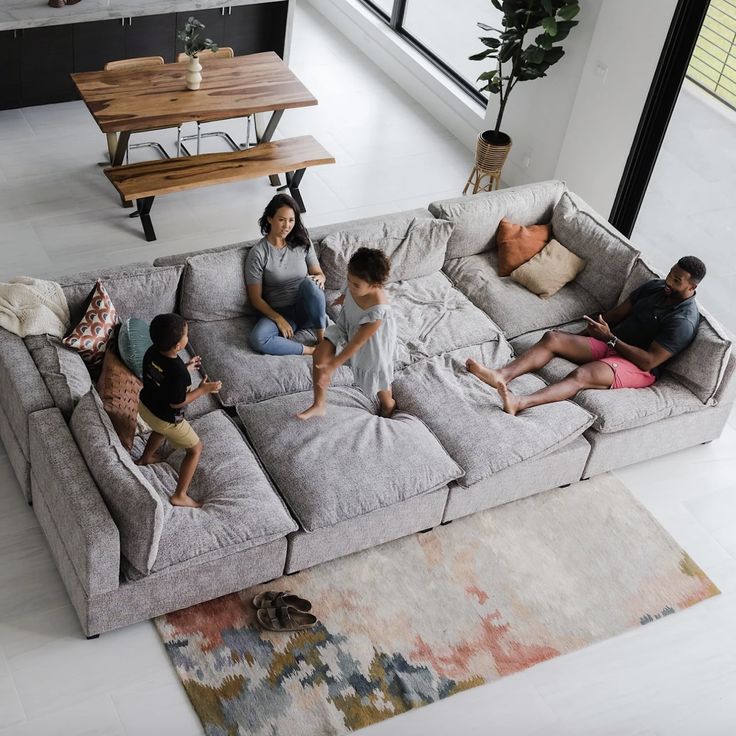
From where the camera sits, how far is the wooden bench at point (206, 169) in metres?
6.36

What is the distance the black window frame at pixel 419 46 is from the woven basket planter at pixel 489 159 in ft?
3.14

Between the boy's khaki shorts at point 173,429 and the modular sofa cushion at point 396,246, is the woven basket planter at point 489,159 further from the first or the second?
the boy's khaki shorts at point 173,429

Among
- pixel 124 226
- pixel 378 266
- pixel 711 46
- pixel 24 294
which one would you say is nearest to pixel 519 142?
pixel 711 46

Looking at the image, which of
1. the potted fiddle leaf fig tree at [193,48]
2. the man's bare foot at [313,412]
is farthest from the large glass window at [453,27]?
the man's bare foot at [313,412]

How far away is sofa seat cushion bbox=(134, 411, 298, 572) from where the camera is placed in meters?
4.20

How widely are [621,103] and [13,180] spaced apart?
13.2 ft

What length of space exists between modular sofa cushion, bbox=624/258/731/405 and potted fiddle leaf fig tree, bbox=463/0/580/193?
2.26m

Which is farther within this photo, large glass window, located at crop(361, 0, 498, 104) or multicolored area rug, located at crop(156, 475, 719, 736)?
large glass window, located at crop(361, 0, 498, 104)

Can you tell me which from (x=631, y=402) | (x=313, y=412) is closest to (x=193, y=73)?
(x=313, y=412)

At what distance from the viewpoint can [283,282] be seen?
17.6 feet

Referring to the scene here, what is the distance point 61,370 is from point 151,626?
120 cm

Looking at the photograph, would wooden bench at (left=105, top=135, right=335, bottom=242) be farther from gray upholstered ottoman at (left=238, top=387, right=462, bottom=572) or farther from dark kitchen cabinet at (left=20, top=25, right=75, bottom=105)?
gray upholstered ottoman at (left=238, top=387, right=462, bottom=572)

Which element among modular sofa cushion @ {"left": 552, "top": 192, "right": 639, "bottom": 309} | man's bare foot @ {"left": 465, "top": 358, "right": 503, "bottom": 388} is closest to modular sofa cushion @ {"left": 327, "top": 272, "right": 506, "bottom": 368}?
man's bare foot @ {"left": 465, "top": 358, "right": 503, "bottom": 388}

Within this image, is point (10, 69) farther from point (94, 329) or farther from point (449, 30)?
point (449, 30)
